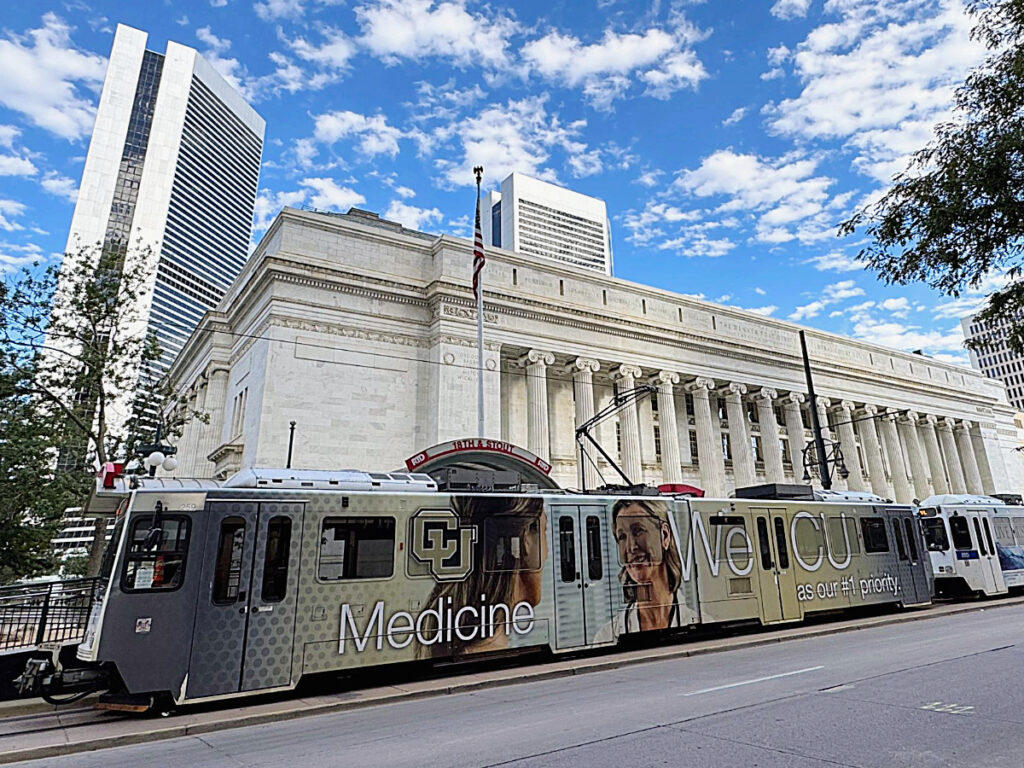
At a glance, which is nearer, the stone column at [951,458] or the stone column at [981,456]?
the stone column at [951,458]

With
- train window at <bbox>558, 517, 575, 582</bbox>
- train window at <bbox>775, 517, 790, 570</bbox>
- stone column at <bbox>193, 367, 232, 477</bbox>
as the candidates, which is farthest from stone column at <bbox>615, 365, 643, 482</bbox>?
train window at <bbox>558, 517, 575, 582</bbox>

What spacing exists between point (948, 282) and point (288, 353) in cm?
2740

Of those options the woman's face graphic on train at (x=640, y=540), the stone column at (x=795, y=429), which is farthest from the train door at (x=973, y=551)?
the stone column at (x=795, y=429)

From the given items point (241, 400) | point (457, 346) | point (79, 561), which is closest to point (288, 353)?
point (241, 400)

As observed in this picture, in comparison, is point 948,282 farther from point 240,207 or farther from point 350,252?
point 240,207

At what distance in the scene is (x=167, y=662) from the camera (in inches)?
339

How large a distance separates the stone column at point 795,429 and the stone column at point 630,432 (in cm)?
1549

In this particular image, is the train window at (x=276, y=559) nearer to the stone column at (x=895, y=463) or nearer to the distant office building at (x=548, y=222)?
the stone column at (x=895, y=463)

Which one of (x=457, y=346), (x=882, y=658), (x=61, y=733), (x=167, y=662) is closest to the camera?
(x=61, y=733)

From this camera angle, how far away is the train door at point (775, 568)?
50.0 ft

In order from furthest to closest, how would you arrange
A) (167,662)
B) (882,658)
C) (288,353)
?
1. (288,353)
2. (882,658)
3. (167,662)

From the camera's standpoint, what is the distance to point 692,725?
21.9ft

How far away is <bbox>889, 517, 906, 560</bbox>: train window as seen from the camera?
61.0 feet

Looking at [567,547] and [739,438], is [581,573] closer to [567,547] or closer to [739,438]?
[567,547]
